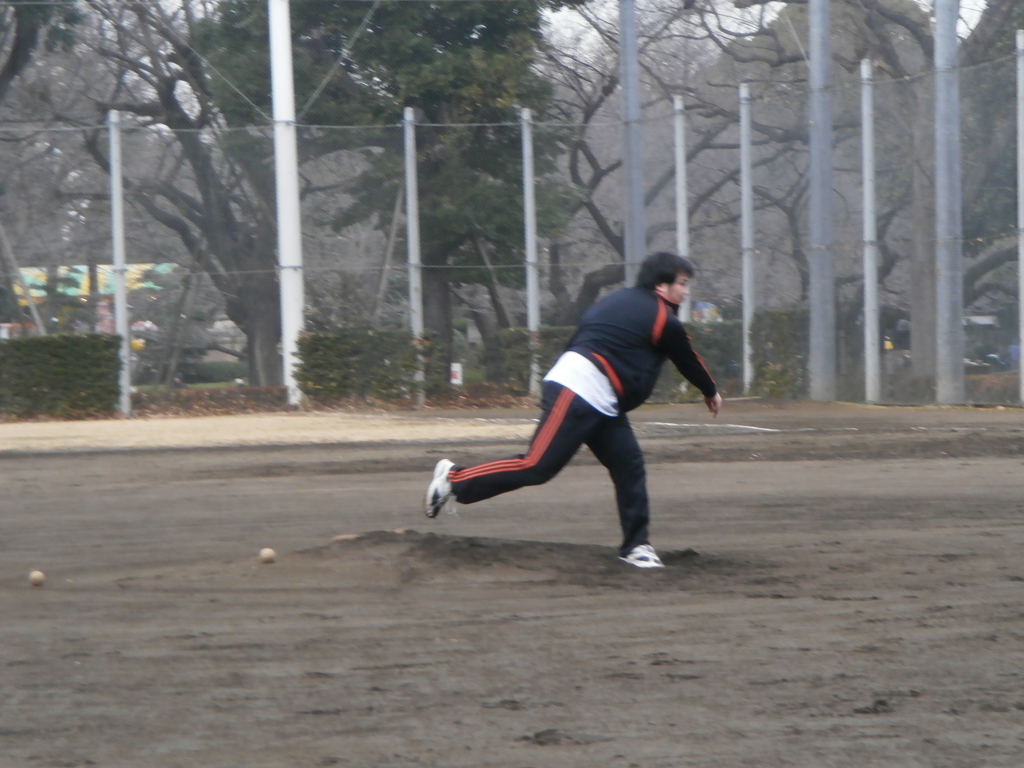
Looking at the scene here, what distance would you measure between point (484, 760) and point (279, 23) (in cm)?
2025

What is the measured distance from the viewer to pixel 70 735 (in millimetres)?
4062

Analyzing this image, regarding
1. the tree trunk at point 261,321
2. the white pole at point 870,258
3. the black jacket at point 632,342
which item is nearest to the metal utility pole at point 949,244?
the white pole at point 870,258

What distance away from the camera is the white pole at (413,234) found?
22.2 metres

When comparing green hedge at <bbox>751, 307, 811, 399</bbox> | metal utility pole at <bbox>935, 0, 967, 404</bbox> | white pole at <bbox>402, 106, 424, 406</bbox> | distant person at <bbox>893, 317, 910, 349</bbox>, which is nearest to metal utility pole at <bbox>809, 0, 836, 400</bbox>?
green hedge at <bbox>751, 307, 811, 399</bbox>

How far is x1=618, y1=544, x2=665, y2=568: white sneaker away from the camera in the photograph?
21.8ft

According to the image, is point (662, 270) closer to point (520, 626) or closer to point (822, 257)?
point (520, 626)

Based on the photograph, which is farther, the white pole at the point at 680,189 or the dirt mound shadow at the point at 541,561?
the white pole at the point at 680,189

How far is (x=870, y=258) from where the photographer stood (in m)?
19.7

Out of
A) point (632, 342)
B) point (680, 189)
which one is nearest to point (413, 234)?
point (680, 189)

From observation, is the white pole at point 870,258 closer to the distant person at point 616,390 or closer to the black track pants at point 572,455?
the distant person at point 616,390

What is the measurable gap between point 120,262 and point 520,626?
56.0ft

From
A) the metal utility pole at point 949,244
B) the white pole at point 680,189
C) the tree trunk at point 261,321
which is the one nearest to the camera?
the metal utility pole at point 949,244

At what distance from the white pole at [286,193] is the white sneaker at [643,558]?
15.5 m

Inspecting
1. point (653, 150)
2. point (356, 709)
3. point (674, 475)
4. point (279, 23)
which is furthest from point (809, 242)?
point (356, 709)
